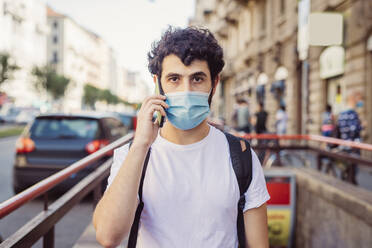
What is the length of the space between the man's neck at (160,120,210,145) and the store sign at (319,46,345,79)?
1088cm

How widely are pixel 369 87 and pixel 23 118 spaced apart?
109ft

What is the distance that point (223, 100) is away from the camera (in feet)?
123

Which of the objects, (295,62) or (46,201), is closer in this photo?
(46,201)

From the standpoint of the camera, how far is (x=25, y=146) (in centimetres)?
660

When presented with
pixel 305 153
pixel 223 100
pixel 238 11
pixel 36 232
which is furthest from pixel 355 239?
pixel 223 100

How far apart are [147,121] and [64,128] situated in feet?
18.1

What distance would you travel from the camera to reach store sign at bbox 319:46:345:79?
11664mm

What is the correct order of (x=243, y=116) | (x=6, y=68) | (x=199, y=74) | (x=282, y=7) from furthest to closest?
(x=6, y=68) < (x=282, y=7) < (x=243, y=116) < (x=199, y=74)

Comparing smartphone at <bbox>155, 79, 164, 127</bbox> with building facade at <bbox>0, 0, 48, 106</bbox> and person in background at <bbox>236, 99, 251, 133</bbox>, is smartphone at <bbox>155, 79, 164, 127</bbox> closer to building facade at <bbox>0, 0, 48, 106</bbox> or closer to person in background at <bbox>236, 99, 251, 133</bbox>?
person in background at <bbox>236, 99, 251, 133</bbox>

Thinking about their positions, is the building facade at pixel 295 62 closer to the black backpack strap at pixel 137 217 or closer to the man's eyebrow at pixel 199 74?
the man's eyebrow at pixel 199 74

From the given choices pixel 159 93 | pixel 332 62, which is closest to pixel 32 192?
pixel 159 93

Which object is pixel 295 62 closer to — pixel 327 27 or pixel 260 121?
pixel 327 27

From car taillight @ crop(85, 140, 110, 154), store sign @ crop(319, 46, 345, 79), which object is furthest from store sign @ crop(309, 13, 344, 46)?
car taillight @ crop(85, 140, 110, 154)

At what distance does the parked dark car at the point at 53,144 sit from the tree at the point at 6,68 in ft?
96.7
